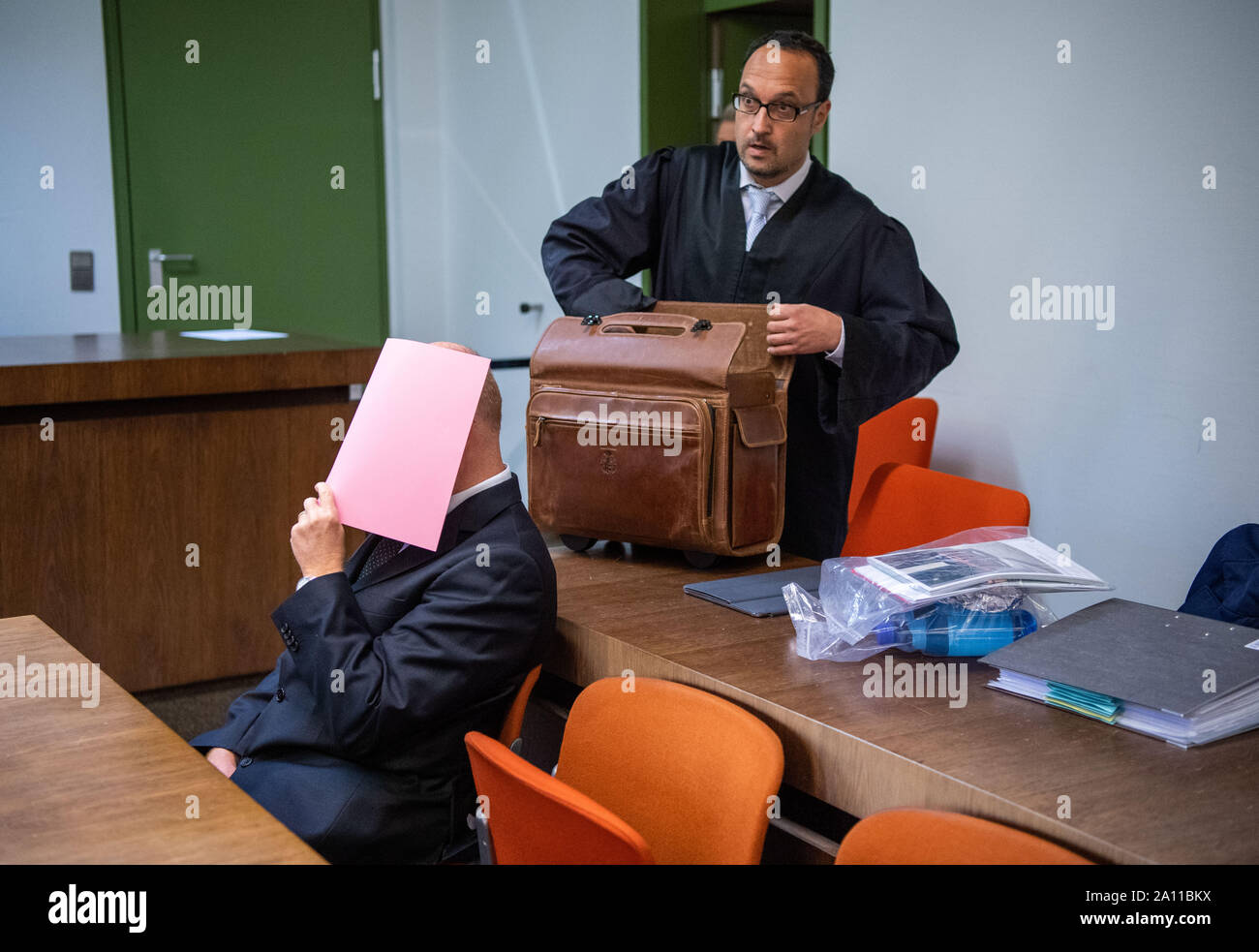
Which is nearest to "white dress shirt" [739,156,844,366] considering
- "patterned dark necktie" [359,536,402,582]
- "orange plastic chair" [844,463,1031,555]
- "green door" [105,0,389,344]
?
"orange plastic chair" [844,463,1031,555]

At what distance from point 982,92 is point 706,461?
1.77 m

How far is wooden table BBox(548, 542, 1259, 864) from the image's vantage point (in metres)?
0.98

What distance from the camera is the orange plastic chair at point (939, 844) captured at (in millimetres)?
941

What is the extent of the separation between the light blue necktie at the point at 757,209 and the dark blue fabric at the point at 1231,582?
976 mm

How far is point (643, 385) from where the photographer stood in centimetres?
170

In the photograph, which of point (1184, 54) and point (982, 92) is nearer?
point (1184, 54)

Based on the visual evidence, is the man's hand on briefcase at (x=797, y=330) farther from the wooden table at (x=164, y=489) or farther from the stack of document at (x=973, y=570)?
the wooden table at (x=164, y=489)

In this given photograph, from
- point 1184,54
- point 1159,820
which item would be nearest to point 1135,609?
point 1159,820

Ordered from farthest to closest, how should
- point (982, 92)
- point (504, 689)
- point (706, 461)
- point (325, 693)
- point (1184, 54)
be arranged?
point (982, 92), point (1184, 54), point (706, 461), point (504, 689), point (325, 693)

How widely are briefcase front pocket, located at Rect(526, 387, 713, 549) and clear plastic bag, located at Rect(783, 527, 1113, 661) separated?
30 cm
